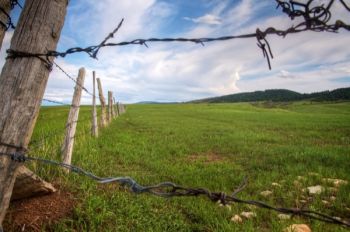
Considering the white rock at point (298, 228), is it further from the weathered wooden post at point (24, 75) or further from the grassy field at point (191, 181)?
the weathered wooden post at point (24, 75)

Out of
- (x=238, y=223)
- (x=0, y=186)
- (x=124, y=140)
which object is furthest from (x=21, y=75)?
(x=124, y=140)

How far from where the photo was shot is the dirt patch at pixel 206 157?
876 centimetres

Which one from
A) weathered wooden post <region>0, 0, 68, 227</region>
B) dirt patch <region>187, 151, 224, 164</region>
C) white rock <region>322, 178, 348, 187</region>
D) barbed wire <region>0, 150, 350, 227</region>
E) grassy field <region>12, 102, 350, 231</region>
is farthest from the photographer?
dirt patch <region>187, 151, 224, 164</region>

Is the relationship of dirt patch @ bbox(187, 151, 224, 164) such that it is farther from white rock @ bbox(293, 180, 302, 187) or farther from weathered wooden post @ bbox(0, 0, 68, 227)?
weathered wooden post @ bbox(0, 0, 68, 227)

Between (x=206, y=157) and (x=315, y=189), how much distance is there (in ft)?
13.4

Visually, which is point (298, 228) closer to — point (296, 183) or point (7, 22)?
point (296, 183)

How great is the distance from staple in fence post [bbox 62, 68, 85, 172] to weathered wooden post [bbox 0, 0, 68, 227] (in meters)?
3.06

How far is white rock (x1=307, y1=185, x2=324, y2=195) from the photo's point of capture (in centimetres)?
543

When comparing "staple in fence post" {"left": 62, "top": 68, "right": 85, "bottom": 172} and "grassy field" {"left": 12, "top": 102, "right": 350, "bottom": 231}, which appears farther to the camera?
"staple in fence post" {"left": 62, "top": 68, "right": 85, "bottom": 172}

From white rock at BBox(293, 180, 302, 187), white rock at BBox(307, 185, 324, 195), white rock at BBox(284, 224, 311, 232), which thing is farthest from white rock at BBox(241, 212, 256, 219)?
white rock at BBox(293, 180, 302, 187)

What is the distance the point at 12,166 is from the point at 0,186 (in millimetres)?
201

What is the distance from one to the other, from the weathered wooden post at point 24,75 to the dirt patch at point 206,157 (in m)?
6.59

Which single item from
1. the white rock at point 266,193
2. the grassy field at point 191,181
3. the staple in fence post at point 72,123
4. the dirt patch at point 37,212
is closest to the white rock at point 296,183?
the grassy field at point 191,181

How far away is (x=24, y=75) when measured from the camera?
7.94 ft
